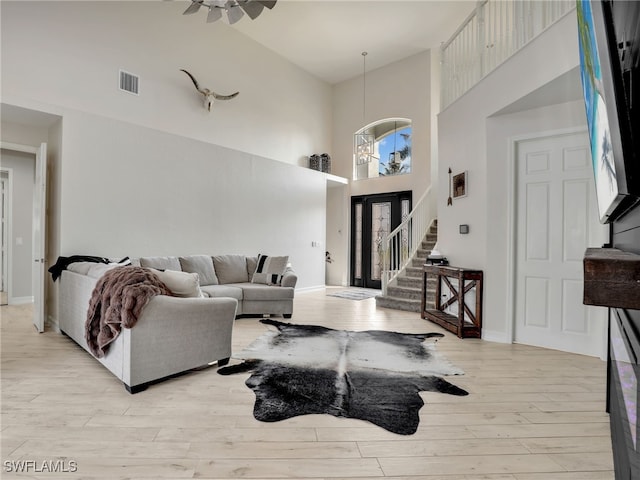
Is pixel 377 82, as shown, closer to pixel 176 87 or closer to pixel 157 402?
pixel 176 87

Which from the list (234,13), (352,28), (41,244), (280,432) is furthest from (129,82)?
(280,432)

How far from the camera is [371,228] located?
28.1ft

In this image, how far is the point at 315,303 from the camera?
20.6 feet

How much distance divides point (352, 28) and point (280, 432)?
23.4 ft

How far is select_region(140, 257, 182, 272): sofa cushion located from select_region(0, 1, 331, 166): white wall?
2.10 meters

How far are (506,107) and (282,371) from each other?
358cm

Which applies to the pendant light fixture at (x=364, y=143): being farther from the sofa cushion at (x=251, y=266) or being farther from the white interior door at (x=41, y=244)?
the white interior door at (x=41, y=244)

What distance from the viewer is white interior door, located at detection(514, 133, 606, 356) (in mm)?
3461

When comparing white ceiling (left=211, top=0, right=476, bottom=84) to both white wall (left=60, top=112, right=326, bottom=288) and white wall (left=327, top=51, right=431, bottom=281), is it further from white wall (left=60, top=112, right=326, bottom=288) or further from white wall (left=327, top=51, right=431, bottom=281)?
white wall (left=60, top=112, right=326, bottom=288)

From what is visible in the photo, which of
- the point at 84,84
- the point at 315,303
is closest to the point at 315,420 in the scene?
the point at 315,303

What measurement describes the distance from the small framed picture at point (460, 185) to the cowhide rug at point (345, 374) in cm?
187

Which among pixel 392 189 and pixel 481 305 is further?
pixel 392 189

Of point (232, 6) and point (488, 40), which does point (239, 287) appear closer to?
point (232, 6)

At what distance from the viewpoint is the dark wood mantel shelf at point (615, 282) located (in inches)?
20.7
